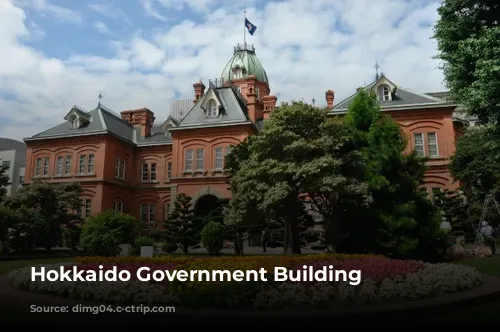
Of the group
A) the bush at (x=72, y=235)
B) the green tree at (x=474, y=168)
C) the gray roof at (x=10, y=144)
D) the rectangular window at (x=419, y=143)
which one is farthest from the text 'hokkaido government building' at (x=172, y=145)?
the gray roof at (x=10, y=144)

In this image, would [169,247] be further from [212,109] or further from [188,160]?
[212,109]

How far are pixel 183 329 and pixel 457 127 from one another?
33.0 meters

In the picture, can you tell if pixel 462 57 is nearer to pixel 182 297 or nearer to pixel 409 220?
pixel 409 220

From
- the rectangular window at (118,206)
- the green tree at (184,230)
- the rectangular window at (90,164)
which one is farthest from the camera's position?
the rectangular window at (118,206)

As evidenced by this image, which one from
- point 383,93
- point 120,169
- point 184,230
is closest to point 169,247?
point 184,230

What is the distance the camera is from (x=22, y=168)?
53406mm

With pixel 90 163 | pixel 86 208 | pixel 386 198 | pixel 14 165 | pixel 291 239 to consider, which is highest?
pixel 14 165

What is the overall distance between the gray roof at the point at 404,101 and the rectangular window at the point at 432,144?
2.27 m

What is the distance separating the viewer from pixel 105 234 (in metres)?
15.7

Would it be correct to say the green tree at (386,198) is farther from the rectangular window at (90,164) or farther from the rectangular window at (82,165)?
the rectangular window at (82,165)

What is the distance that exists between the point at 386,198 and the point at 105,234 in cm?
1118

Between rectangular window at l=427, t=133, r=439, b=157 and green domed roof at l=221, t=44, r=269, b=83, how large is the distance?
28286mm

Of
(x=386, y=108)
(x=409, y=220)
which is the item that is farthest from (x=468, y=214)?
(x=409, y=220)

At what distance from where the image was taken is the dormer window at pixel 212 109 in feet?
110
